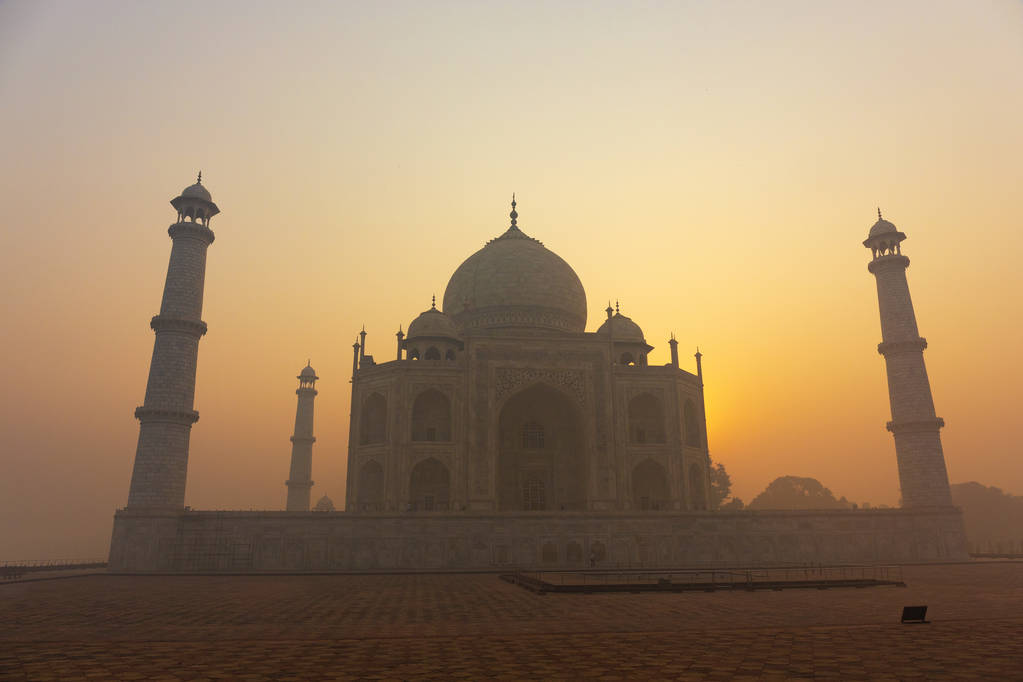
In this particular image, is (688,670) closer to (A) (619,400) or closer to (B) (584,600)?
(B) (584,600)

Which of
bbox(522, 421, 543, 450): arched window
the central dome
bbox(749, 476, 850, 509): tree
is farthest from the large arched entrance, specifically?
bbox(749, 476, 850, 509): tree

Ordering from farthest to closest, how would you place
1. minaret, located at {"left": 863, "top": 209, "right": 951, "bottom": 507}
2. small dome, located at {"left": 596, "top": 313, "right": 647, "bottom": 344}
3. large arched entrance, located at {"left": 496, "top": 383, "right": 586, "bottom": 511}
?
1. small dome, located at {"left": 596, "top": 313, "right": 647, "bottom": 344}
2. large arched entrance, located at {"left": 496, "top": 383, "right": 586, "bottom": 511}
3. minaret, located at {"left": 863, "top": 209, "right": 951, "bottom": 507}

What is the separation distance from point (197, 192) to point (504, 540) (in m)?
18.1

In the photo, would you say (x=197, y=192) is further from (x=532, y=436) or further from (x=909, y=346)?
(x=909, y=346)

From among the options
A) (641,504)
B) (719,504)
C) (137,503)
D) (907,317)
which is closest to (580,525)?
(641,504)

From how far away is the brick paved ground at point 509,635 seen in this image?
6.73 m

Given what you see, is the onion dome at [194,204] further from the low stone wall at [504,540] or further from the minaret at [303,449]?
the minaret at [303,449]

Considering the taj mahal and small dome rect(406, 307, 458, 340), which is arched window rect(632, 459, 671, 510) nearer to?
the taj mahal

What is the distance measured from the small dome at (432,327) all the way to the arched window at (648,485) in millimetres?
10954

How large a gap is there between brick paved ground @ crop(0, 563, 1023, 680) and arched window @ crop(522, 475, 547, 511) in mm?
17922

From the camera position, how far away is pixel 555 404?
34.8m

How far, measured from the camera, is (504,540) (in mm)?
25484

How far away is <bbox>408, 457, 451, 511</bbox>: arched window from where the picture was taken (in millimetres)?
31516

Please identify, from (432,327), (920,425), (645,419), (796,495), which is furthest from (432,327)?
(796,495)
